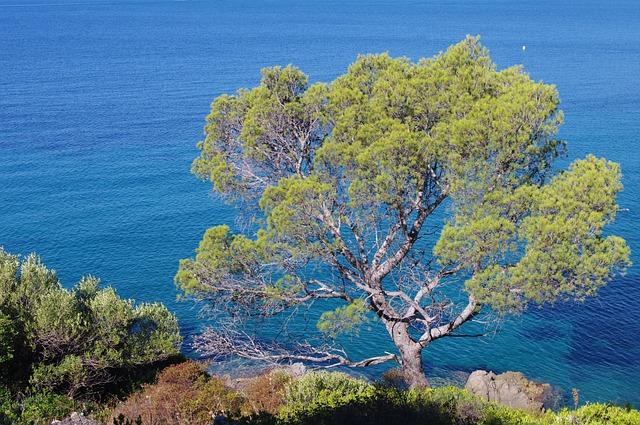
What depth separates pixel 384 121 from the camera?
1839cm

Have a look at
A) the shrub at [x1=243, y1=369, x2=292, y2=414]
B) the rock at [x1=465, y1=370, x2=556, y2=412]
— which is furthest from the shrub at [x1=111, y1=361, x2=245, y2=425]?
the rock at [x1=465, y1=370, x2=556, y2=412]

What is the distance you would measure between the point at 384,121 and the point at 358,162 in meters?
1.46

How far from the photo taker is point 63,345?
19.1 metres

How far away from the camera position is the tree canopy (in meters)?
16.9

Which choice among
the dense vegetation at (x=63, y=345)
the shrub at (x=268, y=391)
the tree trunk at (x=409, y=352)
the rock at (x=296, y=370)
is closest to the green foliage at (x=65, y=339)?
the dense vegetation at (x=63, y=345)

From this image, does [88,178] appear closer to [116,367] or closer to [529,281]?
[116,367]

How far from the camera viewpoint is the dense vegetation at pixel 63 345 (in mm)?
18281

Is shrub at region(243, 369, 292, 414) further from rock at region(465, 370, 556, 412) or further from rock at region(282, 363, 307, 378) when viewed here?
rock at region(465, 370, 556, 412)

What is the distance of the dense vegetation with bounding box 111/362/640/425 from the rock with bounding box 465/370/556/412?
7329mm

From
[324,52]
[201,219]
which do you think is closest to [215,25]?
[324,52]

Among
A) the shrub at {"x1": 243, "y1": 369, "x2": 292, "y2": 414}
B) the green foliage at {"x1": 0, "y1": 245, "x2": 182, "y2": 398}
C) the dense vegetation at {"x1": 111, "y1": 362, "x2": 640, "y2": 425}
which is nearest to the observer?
the dense vegetation at {"x1": 111, "y1": 362, "x2": 640, "y2": 425}

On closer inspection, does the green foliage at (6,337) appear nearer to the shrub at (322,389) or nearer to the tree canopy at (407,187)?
the tree canopy at (407,187)

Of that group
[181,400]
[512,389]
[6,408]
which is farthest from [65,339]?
[512,389]

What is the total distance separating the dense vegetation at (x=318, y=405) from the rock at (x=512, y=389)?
7.33 meters
